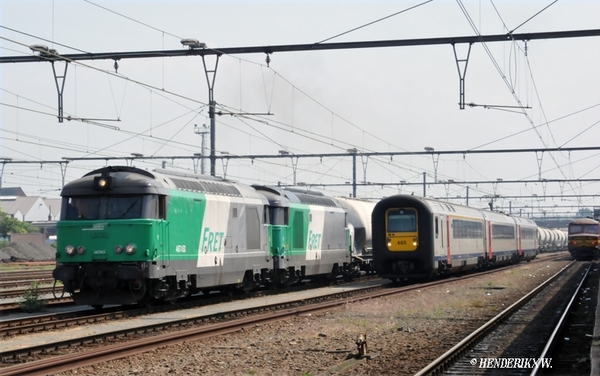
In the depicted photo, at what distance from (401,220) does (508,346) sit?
60.0ft

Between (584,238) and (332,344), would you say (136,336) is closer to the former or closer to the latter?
(332,344)

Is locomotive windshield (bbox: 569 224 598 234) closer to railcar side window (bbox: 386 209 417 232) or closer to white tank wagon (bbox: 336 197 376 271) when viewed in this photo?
white tank wagon (bbox: 336 197 376 271)

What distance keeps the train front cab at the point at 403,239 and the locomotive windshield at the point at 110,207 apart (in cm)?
1456

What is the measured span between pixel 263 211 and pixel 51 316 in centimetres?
937

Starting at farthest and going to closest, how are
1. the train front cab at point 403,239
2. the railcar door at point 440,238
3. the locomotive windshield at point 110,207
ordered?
1. the railcar door at point 440,238
2. the train front cab at point 403,239
3. the locomotive windshield at point 110,207

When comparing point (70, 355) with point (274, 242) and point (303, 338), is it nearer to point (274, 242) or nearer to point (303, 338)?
point (303, 338)

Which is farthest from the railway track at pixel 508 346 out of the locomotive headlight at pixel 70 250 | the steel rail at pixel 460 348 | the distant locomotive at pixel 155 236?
the locomotive headlight at pixel 70 250

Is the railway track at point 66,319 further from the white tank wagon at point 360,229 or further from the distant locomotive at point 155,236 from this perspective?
the white tank wagon at point 360,229

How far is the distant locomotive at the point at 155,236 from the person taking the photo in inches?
809

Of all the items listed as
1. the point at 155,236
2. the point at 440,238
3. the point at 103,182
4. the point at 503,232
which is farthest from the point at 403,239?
the point at 503,232

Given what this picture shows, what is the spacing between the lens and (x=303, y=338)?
54.6 ft

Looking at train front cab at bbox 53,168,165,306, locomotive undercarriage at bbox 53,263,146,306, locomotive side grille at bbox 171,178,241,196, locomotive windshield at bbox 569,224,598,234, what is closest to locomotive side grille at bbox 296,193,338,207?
locomotive side grille at bbox 171,178,241,196

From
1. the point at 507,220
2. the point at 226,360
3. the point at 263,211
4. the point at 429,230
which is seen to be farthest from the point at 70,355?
the point at 507,220

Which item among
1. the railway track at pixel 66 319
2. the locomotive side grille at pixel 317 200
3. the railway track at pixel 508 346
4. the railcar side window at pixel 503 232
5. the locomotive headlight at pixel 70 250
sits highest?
the locomotive side grille at pixel 317 200
